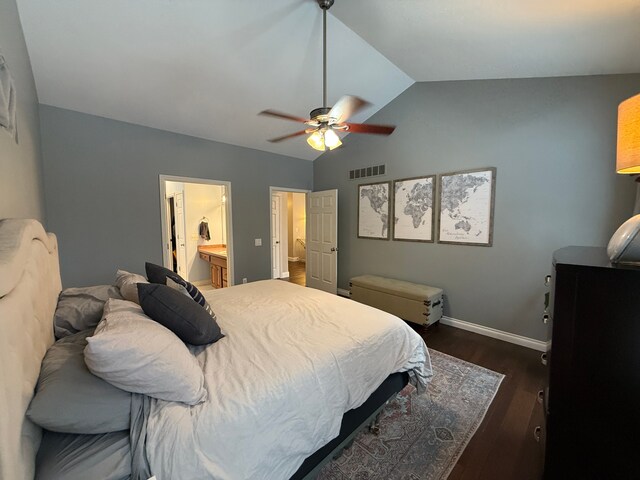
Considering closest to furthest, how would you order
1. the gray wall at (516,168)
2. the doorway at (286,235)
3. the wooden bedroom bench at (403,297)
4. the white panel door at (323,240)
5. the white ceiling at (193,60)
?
1. the white ceiling at (193,60)
2. the gray wall at (516,168)
3. the wooden bedroom bench at (403,297)
4. the white panel door at (323,240)
5. the doorway at (286,235)

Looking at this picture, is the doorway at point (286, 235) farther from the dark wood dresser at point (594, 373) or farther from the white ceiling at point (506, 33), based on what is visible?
the dark wood dresser at point (594, 373)

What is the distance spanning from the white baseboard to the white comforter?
174cm

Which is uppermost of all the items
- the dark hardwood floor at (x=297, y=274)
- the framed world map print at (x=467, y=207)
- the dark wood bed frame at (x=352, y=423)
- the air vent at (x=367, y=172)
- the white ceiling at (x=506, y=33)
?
the white ceiling at (x=506, y=33)

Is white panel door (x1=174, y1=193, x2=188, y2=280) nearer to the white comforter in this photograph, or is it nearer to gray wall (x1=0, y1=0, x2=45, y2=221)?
gray wall (x1=0, y1=0, x2=45, y2=221)

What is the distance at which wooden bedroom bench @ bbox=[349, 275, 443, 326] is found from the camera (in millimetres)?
3184

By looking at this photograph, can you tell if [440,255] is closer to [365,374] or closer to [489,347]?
[489,347]

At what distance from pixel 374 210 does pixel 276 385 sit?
3.40m

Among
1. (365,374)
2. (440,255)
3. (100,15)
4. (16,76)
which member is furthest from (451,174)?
(16,76)

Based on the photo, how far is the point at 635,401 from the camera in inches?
40.9

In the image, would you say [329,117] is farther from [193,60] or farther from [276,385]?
[276,385]

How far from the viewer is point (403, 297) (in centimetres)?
336

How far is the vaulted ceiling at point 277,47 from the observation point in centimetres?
188

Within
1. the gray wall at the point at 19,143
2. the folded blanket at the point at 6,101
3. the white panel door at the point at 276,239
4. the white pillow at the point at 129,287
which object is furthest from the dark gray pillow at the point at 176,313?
the white panel door at the point at 276,239

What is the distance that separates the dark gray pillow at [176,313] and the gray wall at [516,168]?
121 inches
